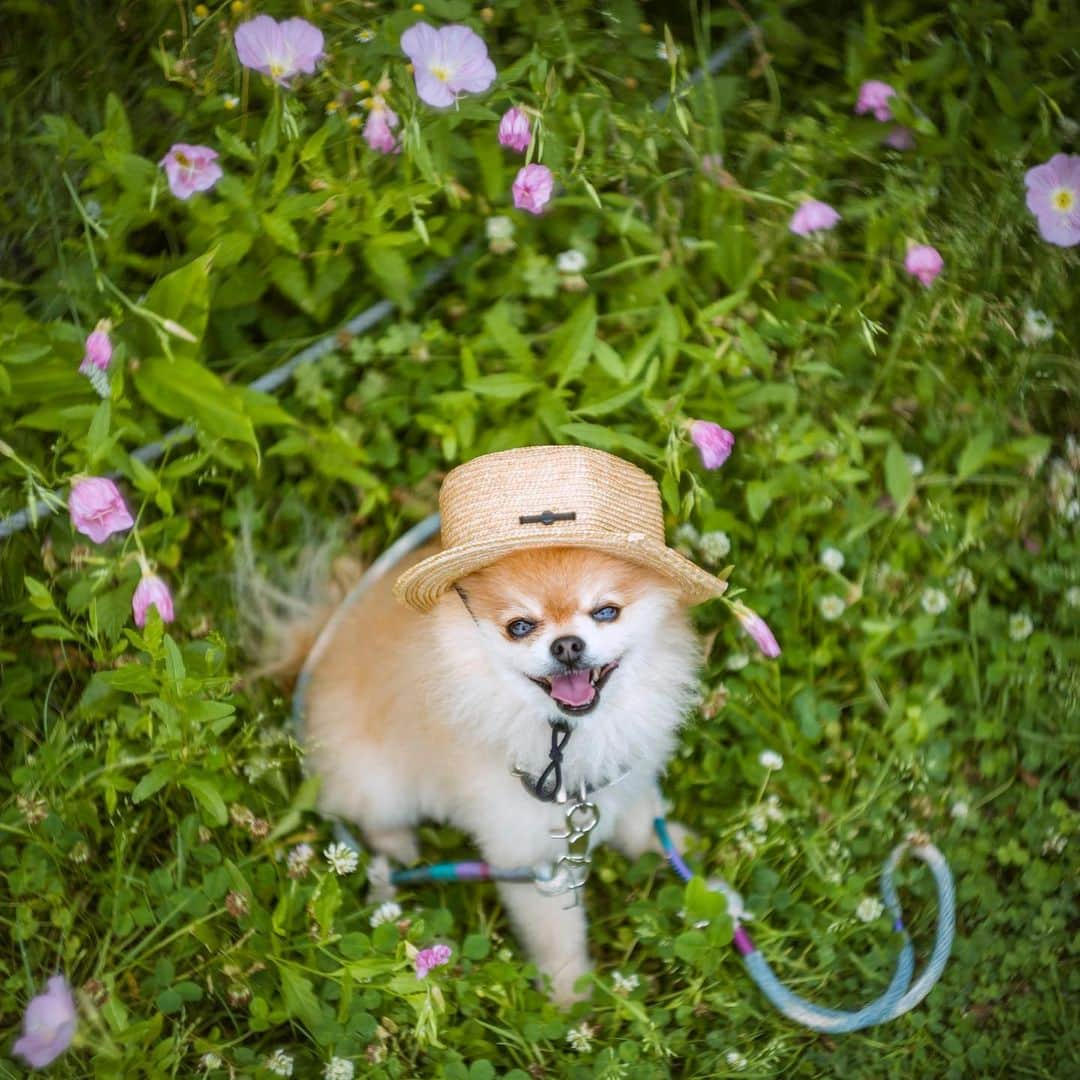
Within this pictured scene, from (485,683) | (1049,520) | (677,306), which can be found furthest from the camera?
(1049,520)

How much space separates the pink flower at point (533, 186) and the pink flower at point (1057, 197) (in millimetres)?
1257

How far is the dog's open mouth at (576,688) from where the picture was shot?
1.96 meters

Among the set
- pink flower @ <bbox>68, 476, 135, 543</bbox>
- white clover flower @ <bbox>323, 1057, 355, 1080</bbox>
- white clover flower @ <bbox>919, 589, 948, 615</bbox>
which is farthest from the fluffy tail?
white clover flower @ <bbox>919, 589, 948, 615</bbox>

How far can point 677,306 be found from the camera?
2.56m

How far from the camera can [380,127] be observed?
2.23 metres

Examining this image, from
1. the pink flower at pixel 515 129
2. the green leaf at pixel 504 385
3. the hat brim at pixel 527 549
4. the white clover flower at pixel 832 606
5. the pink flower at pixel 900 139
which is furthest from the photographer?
the pink flower at pixel 900 139

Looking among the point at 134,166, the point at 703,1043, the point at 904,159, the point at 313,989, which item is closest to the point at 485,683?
the point at 313,989

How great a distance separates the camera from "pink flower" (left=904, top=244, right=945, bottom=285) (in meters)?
2.42

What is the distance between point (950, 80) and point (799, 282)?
67cm

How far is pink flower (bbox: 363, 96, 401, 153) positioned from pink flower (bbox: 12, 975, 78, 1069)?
1.92 meters

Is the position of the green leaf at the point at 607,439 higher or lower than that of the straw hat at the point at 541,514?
lower

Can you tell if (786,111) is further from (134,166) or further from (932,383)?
(134,166)

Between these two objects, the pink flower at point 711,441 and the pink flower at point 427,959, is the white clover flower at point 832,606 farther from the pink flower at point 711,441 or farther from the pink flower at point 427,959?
the pink flower at point 427,959

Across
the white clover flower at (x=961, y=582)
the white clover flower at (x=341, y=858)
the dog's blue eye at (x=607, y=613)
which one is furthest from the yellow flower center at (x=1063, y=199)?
the white clover flower at (x=341, y=858)
